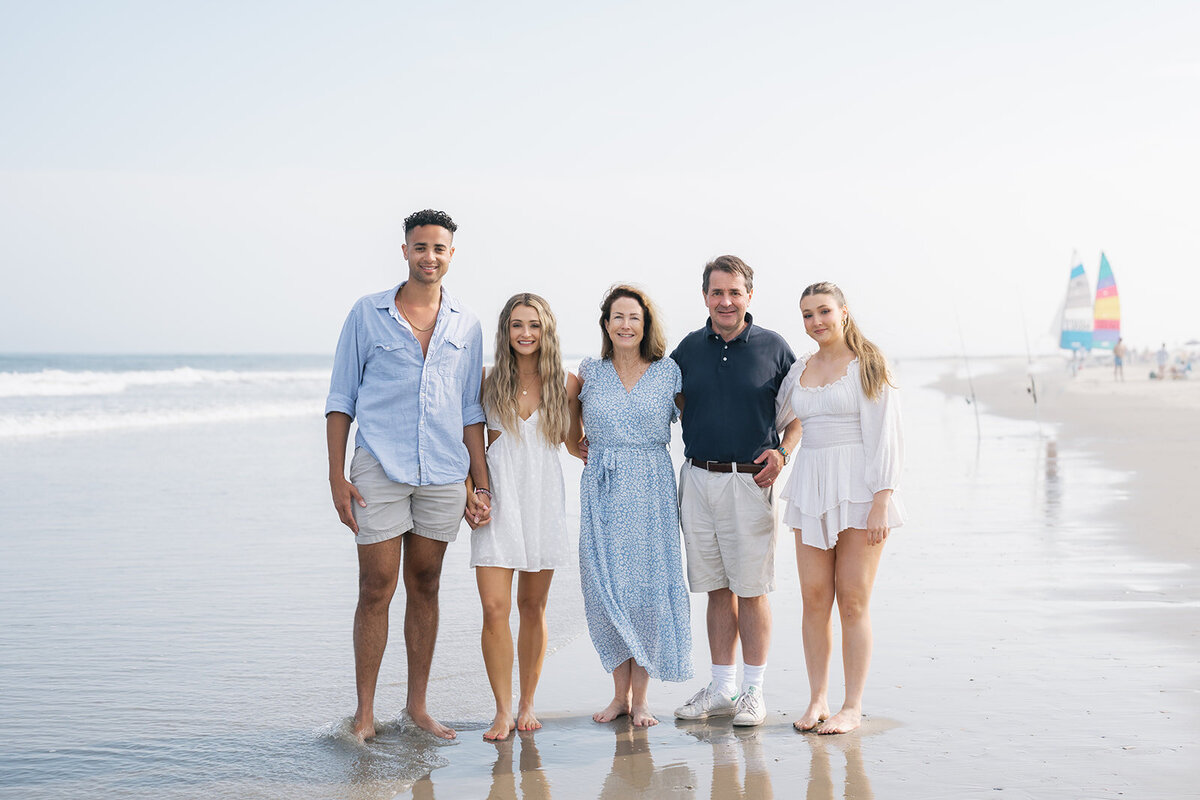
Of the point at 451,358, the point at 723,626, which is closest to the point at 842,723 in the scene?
the point at 723,626

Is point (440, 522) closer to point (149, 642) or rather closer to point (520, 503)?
point (520, 503)

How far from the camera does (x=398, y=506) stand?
3.84 metres

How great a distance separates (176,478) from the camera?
35.3 ft

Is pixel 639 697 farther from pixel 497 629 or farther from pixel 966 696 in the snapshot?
pixel 966 696

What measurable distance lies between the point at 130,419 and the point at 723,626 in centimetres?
1815

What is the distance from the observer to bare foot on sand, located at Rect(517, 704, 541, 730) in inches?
152

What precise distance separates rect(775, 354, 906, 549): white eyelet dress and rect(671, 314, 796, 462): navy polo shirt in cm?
14

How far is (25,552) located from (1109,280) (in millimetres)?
46767

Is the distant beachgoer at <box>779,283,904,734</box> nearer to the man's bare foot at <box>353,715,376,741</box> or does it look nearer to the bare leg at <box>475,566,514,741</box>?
the bare leg at <box>475,566,514,741</box>

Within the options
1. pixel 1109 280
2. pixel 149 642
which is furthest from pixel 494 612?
pixel 1109 280

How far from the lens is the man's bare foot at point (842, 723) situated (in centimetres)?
371

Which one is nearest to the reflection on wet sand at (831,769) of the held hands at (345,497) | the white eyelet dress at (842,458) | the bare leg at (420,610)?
the white eyelet dress at (842,458)

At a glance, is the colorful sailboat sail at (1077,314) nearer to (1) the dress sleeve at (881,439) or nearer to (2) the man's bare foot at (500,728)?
(1) the dress sleeve at (881,439)

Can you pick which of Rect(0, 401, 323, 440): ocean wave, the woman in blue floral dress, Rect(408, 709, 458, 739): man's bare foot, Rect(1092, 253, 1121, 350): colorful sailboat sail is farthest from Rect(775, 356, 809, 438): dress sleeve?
Rect(1092, 253, 1121, 350): colorful sailboat sail
